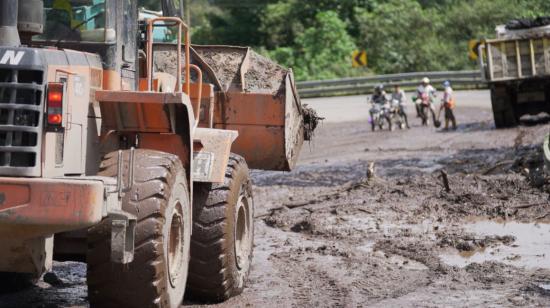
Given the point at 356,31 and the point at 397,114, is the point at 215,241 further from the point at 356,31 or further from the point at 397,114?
the point at 356,31

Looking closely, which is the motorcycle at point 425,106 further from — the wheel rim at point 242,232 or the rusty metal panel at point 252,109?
the wheel rim at point 242,232

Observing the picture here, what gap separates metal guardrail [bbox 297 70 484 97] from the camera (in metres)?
45.3

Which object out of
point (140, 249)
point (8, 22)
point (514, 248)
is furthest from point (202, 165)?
point (514, 248)

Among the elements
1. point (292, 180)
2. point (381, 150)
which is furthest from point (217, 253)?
point (381, 150)

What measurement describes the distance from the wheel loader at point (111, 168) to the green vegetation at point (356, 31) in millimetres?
40999

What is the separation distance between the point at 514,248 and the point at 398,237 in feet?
4.57

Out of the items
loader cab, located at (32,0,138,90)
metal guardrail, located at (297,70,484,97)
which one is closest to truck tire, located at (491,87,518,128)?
metal guardrail, located at (297,70,484,97)

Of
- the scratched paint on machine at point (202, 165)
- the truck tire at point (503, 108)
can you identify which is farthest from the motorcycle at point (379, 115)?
the scratched paint on machine at point (202, 165)

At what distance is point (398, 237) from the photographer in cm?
1225

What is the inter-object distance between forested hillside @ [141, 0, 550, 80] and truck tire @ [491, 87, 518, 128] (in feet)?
63.4

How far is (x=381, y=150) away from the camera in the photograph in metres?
25.3

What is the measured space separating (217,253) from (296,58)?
145 ft

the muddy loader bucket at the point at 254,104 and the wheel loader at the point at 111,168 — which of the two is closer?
the wheel loader at the point at 111,168

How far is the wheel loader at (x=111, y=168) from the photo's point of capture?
6.35 meters
